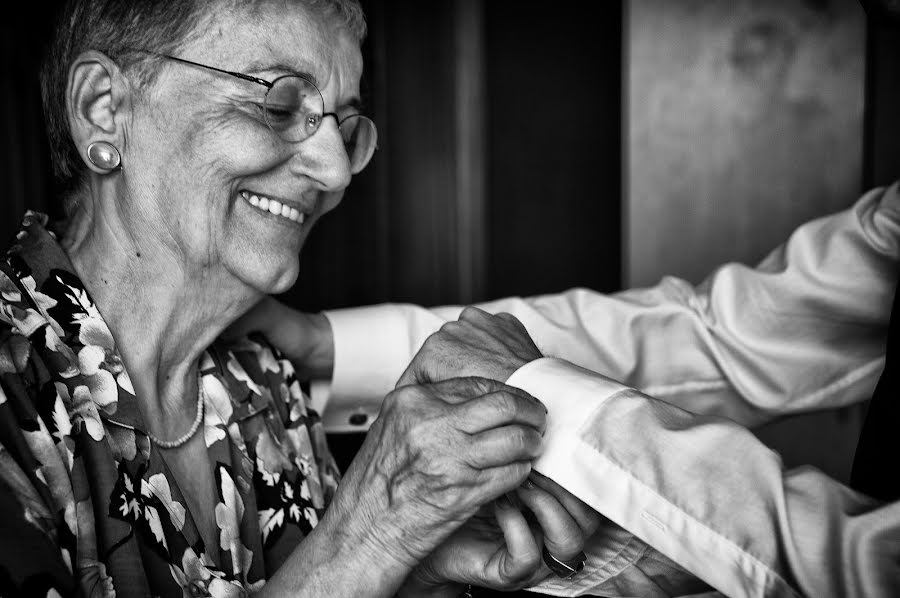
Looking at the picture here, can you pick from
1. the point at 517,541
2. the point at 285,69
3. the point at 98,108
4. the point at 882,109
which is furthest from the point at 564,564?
the point at 882,109

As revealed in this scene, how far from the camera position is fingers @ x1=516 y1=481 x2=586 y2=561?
112 centimetres

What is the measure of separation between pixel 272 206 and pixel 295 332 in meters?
0.42

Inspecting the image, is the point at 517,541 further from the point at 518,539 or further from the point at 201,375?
the point at 201,375

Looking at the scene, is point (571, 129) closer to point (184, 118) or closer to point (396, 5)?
point (396, 5)

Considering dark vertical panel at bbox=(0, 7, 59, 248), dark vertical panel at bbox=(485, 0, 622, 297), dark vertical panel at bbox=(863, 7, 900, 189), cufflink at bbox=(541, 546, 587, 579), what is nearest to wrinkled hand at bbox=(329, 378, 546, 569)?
cufflink at bbox=(541, 546, 587, 579)

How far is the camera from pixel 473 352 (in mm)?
1228

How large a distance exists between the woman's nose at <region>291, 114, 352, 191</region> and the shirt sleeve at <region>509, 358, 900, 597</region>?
20.3 inches

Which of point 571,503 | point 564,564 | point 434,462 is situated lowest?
point 564,564

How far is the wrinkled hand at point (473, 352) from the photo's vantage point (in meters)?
1.21

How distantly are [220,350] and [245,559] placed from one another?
388 mm

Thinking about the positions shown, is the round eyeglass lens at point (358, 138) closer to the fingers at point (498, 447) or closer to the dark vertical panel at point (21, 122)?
the fingers at point (498, 447)

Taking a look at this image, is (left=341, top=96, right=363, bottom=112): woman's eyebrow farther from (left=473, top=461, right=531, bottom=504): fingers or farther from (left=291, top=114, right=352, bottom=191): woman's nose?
(left=473, top=461, right=531, bottom=504): fingers

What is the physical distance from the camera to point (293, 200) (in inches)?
54.1

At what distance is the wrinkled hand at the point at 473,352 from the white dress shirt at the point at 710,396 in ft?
0.15
